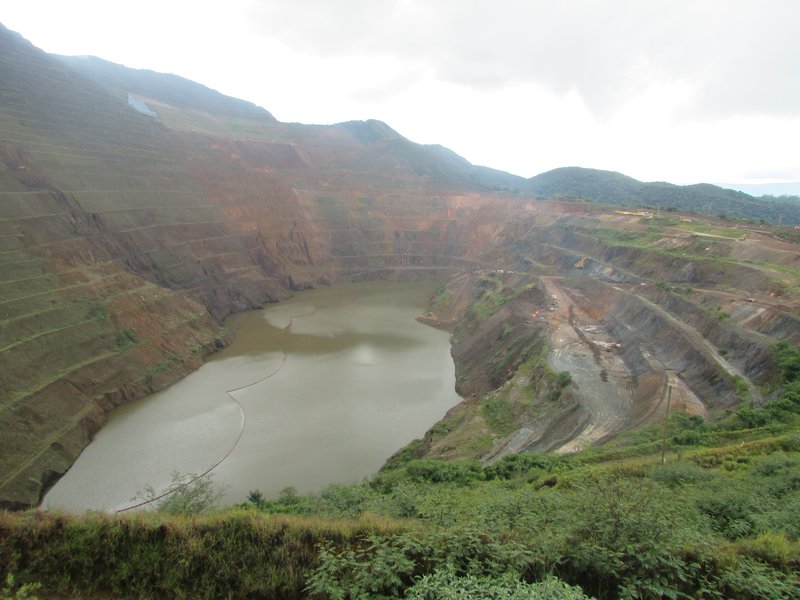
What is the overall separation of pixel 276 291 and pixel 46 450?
118 feet

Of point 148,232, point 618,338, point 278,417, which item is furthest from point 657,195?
point 278,417

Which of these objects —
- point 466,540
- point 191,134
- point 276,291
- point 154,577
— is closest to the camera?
point 466,540

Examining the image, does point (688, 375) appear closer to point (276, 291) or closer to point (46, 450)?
point (46, 450)

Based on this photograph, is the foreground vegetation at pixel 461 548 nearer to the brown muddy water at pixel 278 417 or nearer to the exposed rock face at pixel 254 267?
the brown muddy water at pixel 278 417

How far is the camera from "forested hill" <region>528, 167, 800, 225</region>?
91000 mm

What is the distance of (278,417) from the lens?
1014 inches

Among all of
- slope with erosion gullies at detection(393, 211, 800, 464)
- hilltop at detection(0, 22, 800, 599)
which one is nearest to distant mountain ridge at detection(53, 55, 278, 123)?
hilltop at detection(0, 22, 800, 599)

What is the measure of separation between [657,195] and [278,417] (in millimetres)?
108375

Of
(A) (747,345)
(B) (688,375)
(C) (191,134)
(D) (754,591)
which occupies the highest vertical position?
(C) (191,134)

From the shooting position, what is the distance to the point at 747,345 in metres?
22.9

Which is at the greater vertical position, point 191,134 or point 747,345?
point 191,134

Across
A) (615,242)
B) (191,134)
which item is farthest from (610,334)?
(191,134)

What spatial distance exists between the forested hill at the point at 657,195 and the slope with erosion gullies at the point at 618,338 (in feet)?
127

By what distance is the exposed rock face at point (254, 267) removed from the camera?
76.4ft
